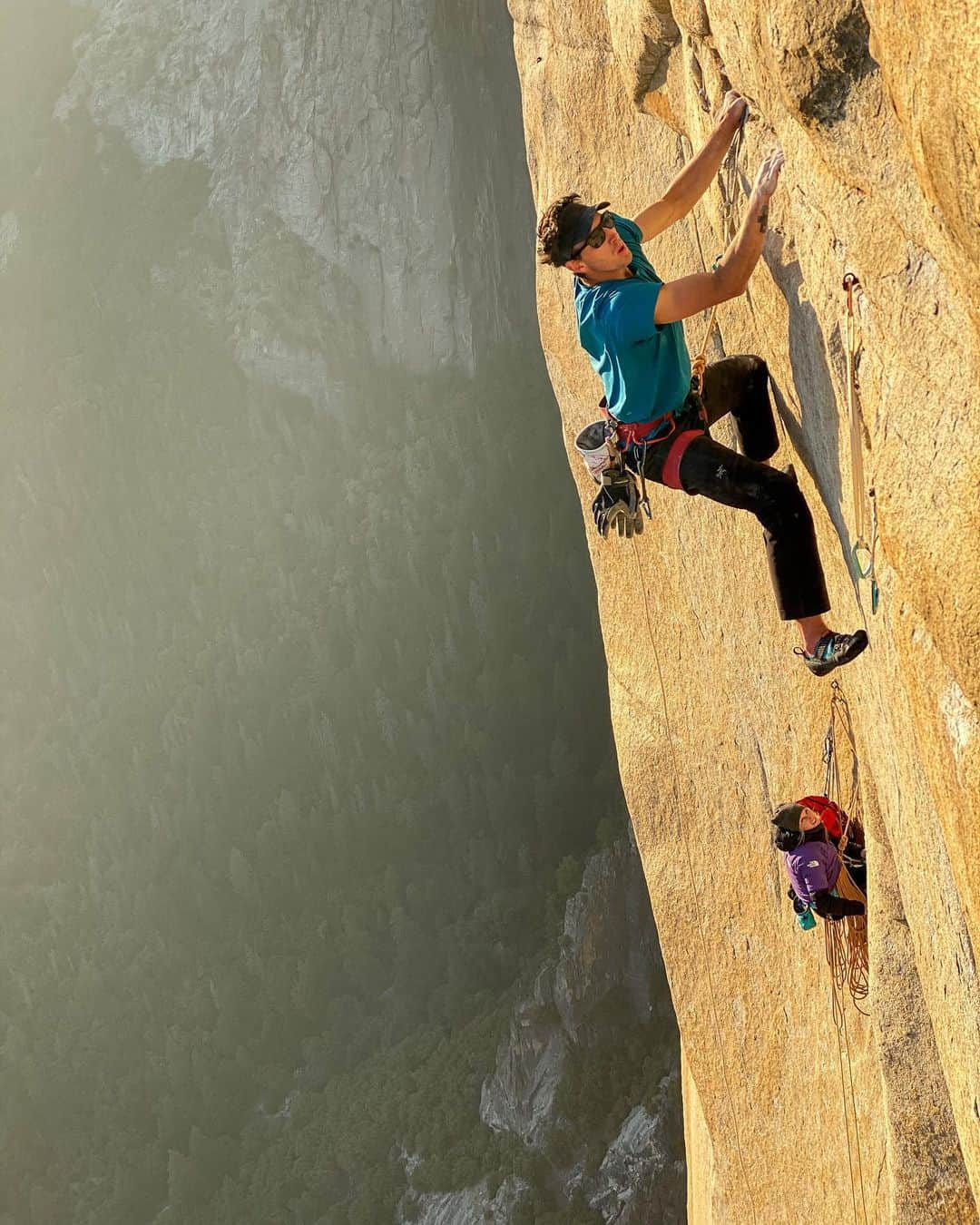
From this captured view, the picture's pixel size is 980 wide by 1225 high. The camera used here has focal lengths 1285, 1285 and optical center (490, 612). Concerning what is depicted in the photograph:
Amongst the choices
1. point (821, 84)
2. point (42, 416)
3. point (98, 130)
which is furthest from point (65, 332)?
point (821, 84)

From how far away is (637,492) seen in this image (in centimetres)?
452

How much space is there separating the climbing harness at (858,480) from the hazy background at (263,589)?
31.4 meters

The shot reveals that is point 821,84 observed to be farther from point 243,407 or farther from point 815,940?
point 243,407

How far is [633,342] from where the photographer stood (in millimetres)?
4008

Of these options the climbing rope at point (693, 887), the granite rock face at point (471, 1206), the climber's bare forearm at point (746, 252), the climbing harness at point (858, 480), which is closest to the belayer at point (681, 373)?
the climber's bare forearm at point (746, 252)

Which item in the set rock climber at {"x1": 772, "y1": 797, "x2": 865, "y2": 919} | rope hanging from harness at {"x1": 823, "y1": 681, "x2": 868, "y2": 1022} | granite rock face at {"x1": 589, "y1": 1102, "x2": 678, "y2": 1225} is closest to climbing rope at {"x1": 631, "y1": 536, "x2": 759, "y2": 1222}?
rope hanging from harness at {"x1": 823, "y1": 681, "x2": 868, "y2": 1022}

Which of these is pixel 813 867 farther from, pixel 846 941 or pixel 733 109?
pixel 733 109

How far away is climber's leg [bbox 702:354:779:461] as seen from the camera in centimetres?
442

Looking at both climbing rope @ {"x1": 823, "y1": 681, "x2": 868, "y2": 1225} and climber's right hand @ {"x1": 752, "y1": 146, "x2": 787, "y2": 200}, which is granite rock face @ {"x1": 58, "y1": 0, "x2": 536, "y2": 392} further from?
climber's right hand @ {"x1": 752, "y1": 146, "x2": 787, "y2": 200}

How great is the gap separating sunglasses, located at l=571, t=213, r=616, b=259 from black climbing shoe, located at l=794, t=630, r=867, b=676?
1398 mm

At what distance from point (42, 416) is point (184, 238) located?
8.52 m

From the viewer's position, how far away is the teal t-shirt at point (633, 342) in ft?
12.8

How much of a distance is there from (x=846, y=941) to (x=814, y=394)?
2333 mm

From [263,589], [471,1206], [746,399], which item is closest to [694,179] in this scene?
[746,399]
